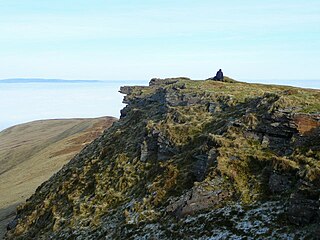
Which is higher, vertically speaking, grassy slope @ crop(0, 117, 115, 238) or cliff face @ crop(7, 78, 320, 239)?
cliff face @ crop(7, 78, 320, 239)

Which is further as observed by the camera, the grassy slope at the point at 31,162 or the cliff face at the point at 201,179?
the grassy slope at the point at 31,162

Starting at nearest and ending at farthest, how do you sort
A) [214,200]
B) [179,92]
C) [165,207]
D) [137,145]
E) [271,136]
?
[214,200] → [165,207] → [271,136] → [137,145] → [179,92]

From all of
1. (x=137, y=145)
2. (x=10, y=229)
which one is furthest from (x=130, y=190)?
(x=10, y=229)

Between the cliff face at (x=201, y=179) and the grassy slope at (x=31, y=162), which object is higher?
the cliff face at (x=201, y=179)

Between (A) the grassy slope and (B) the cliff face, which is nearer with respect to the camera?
(B) the cliff face

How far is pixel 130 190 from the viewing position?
34188 millimetres

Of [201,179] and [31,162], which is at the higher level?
[201,179]

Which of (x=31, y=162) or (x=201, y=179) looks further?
(x=31, y=162)

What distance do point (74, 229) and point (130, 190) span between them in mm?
5594

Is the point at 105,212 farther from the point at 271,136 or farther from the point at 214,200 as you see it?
the point at 271,136

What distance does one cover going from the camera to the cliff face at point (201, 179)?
23359 millimetres

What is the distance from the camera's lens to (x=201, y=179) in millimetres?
28719

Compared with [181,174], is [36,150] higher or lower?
lower

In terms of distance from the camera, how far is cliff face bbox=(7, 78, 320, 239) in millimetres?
23359
